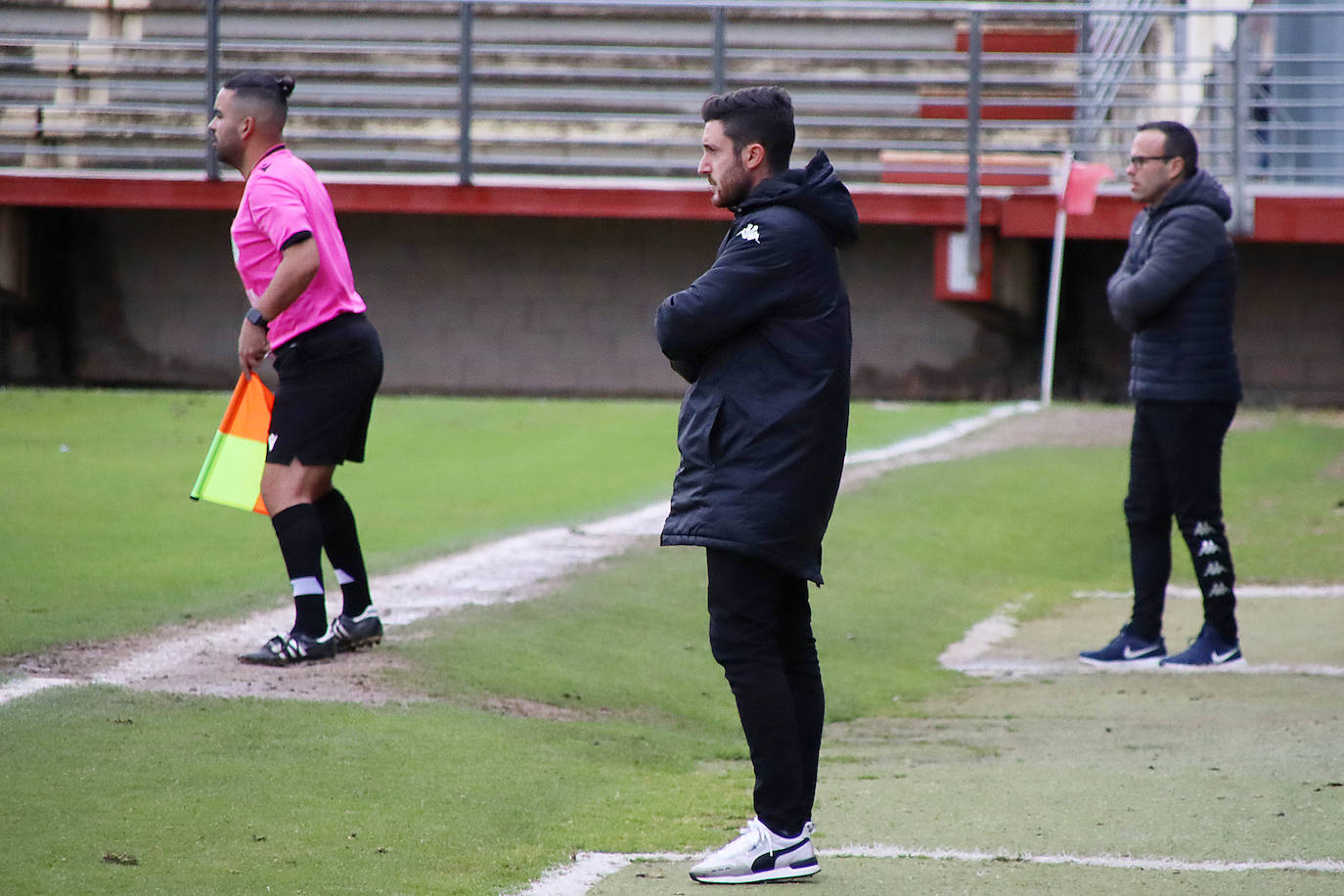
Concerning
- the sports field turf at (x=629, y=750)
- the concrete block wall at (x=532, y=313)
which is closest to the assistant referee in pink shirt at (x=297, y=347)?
the sports field turf at (x=629, y=750)

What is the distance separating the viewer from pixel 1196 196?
743cm

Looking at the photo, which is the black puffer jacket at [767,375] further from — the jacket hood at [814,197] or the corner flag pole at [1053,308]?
the corner flag pole at [1053,308]

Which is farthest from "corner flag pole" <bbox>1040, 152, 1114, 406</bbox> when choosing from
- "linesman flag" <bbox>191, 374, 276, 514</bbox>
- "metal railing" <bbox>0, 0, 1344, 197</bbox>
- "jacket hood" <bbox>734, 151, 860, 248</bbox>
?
"jacket hood" <bbox>734, 151, 860, 248</bbox>

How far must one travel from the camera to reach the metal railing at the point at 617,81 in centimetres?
1844

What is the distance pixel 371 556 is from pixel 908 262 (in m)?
10.8

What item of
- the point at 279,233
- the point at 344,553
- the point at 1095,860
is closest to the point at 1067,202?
the point at 344,553

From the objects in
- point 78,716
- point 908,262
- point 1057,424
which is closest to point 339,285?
point 78,716

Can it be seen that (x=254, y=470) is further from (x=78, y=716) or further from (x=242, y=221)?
(x=78, y=716)

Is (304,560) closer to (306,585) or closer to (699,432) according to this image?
(306,585)

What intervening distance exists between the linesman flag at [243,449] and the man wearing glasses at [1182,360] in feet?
11.4

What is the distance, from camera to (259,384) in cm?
652

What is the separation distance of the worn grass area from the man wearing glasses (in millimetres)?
3739

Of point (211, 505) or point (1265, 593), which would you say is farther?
point (211, 505)

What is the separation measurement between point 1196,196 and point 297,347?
3828 mm
